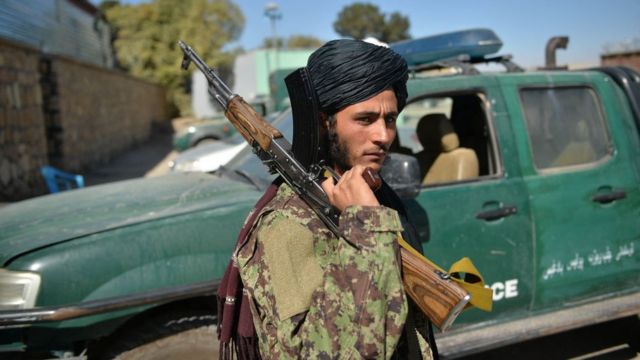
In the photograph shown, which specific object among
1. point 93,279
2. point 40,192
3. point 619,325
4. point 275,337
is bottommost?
point 619,325

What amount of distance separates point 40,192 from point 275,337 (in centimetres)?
857

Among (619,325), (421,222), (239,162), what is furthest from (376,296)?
(619,325)

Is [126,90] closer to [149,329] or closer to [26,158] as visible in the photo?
[26,158]

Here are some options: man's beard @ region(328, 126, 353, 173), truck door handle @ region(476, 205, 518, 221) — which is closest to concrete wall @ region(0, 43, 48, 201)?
truck door handle @ region(476, 205, 518, 221)

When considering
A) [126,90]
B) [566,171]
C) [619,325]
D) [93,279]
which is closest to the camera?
[93,279]

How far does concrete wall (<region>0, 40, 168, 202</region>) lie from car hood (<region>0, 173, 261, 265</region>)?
529 cm

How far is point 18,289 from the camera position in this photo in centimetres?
228

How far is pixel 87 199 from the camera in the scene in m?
3.04

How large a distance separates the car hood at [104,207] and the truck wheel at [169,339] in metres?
0.46

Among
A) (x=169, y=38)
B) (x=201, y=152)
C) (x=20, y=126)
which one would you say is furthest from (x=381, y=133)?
(x=169, y=38)

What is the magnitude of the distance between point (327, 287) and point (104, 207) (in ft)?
6.13

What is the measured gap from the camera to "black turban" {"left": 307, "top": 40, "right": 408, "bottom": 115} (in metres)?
1.48

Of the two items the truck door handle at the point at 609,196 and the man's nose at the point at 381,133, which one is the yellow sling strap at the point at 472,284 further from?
the truck door handle at the point at 609,196

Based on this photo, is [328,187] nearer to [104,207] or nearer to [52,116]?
[104,207]
